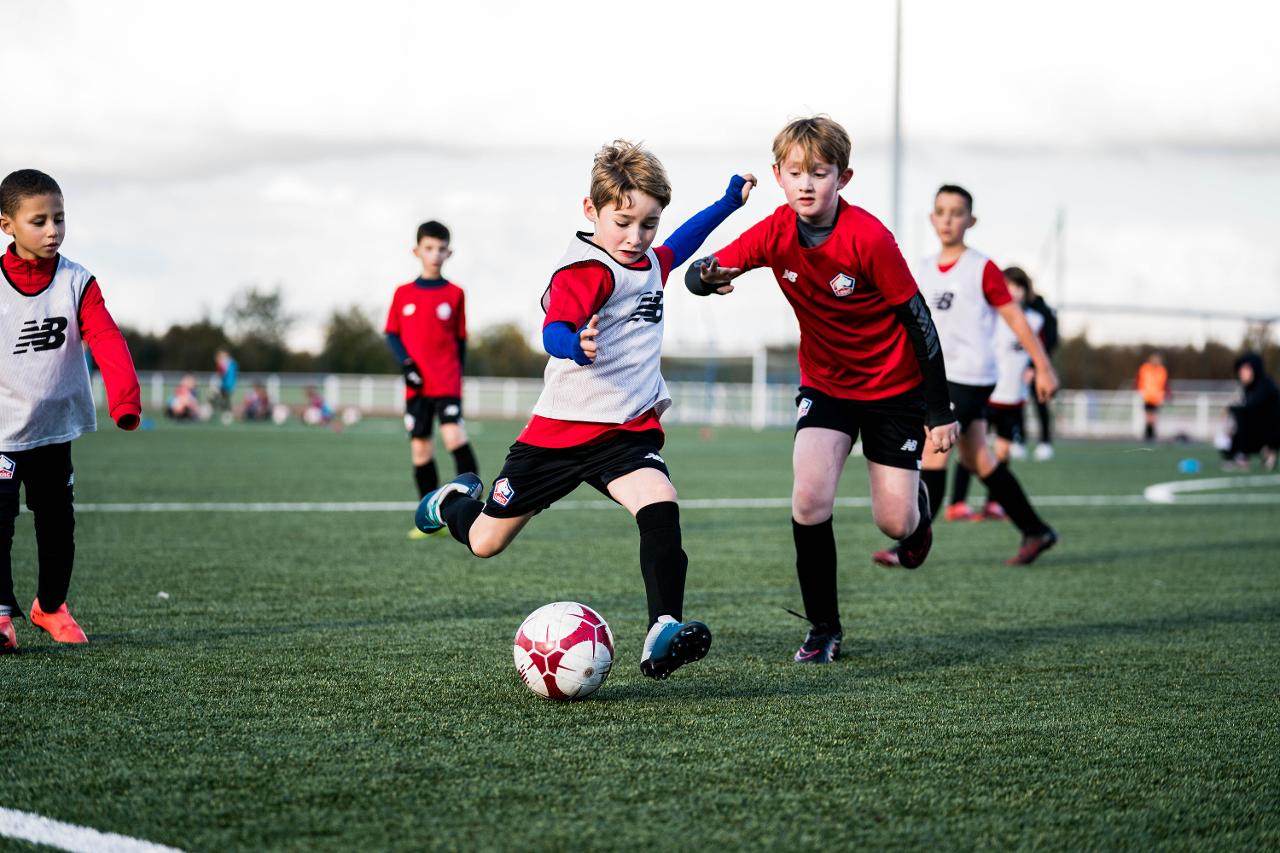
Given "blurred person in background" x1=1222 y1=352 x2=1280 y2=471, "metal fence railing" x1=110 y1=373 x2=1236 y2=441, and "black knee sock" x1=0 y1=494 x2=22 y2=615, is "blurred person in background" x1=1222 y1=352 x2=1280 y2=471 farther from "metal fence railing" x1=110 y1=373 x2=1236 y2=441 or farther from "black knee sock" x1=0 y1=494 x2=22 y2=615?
"black knee sock" x1=0 y1=494 x2=22 y2=615

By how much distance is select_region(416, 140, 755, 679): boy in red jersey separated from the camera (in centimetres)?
440

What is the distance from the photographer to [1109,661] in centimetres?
510

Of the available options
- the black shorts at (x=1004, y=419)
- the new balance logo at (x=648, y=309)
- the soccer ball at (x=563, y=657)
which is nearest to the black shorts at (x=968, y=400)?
the black shorts at (x=1004, y=419)

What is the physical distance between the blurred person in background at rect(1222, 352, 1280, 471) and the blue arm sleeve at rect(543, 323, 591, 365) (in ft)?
59.3

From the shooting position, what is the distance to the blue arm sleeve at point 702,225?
5000mm

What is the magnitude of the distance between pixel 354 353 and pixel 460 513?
59.6 m

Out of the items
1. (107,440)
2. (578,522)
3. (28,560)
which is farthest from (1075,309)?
(28,560)

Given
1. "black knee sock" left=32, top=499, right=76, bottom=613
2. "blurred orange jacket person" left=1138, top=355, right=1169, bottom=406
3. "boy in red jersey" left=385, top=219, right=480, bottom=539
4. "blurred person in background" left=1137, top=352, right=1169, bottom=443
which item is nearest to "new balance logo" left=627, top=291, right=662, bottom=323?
"black knee sock" left=32, top=499, right=76, bottom=613

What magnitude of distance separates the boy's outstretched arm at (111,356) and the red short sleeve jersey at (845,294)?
221cm

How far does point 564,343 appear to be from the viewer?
13.8 ft

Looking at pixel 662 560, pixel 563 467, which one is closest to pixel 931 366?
pixel 662 560

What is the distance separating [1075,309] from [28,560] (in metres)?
25.5

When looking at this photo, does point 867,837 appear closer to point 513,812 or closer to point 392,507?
point 513,812

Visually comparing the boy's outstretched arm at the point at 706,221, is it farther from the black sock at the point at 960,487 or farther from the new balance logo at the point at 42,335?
the black sock at the point at 960,487
